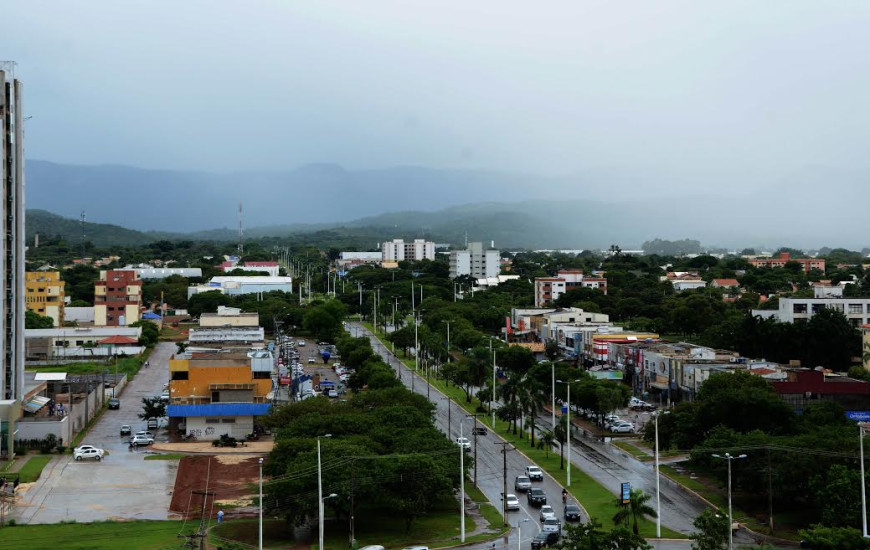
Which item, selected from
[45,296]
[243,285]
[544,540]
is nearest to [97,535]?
[544,540]

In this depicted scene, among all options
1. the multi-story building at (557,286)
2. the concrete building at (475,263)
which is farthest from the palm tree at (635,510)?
the concrete building at (475,263)

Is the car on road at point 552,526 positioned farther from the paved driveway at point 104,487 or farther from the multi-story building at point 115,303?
the multi-story building at point 115,303

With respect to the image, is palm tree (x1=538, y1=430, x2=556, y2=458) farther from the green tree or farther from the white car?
the green tree

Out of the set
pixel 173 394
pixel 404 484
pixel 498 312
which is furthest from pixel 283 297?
pixel 404 484

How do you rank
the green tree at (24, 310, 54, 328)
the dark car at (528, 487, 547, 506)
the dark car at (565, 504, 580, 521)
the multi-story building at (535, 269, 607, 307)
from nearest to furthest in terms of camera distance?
the dark car at (565, 504, 580, 521), the dark car at (528, 487, 547, 506), the green tree at (24, 310, 54, 328), the multi-story building at (535, 269, 607, 307)

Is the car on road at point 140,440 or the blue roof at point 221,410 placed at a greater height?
the blue roof at point 221,410

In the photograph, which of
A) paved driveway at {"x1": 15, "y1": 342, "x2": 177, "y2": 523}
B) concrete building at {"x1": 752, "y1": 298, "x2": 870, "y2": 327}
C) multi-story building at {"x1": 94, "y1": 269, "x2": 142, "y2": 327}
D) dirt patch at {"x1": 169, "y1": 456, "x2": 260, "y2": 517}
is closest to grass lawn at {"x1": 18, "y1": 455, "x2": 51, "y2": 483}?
paved driveway at {"x1": 15, "y1": 342, "x2": 177, "y2": 523}

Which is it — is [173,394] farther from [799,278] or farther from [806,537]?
[799,278]
